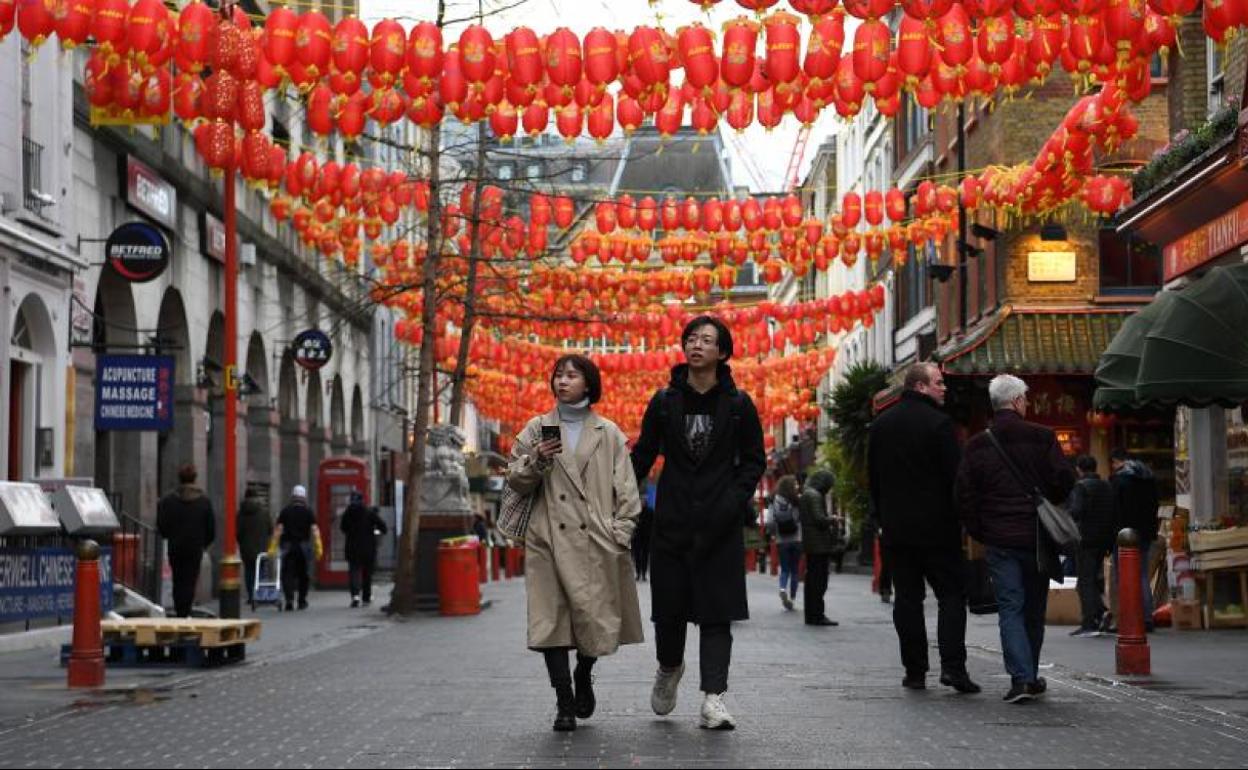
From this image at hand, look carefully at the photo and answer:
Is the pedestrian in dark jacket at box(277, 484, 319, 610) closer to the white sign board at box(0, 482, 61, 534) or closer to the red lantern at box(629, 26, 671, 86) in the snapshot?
the white sign board at box(0, 482, 61, 534)

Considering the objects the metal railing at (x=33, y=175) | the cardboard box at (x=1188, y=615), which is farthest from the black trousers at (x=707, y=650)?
the metal railing at (x=33, y=175)

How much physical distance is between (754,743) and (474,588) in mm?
19522

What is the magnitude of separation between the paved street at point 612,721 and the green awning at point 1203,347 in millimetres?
3448

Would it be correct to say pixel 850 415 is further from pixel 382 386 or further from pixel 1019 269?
→ pixel 382 386

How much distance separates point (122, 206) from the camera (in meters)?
27.9

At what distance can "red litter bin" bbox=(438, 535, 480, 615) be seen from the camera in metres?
28.6

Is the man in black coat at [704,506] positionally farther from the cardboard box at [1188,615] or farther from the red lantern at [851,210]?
the red lantern at [851,210]

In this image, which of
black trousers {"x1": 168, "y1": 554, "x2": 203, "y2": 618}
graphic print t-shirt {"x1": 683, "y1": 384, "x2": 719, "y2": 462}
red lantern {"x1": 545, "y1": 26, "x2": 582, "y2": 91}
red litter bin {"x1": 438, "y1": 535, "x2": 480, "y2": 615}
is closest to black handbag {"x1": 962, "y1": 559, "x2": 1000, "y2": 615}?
graphic print t-shirt {"x1": 683, "y1": 384, "x2": 719, "y2": 462}

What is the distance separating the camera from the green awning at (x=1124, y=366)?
2155 centimetres

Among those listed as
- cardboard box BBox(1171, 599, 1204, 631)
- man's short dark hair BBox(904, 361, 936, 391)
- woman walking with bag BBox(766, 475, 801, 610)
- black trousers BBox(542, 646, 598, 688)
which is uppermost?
man's short dark hair BBox(904, 361, 936, 391)

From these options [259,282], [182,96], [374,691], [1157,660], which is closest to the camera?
[374,691]

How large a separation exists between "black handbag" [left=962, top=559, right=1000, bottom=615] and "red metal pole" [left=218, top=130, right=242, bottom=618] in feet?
27.6

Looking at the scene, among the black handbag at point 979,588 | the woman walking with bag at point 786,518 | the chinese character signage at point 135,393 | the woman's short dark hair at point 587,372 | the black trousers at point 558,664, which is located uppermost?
the chinese character signage at point 135,393

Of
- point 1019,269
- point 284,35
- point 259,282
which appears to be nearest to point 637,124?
point 284,35
